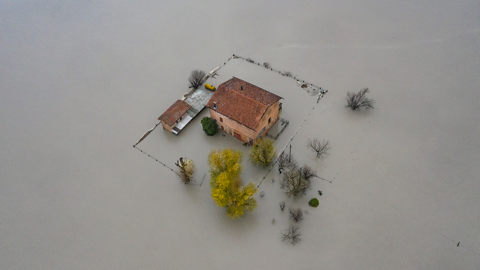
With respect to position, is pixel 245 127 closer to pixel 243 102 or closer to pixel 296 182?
pixel 243 102

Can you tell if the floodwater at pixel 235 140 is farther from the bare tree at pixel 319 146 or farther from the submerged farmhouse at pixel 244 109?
the submerged farmhouse at pixel 244 109

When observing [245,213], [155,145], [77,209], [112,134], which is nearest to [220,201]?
[245,213]

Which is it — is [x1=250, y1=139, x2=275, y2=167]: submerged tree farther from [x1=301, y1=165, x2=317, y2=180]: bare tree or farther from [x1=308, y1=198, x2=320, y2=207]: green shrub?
[x1=308, y1=198, x2=320, y2=207]: green shrub

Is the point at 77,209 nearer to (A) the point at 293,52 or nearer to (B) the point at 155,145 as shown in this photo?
(B) the point at 155,145

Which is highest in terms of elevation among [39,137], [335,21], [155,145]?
[335,21]

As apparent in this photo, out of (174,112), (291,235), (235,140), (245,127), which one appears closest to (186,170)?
(235,140)

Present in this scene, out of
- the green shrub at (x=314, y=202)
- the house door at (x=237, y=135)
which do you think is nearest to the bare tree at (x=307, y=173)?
the green shrub at (x=314, y=202)
